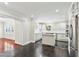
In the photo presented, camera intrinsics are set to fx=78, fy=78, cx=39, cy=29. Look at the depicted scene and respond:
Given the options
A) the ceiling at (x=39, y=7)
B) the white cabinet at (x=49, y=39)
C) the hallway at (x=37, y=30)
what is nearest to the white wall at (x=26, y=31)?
the hallway at (x=37, y=30)

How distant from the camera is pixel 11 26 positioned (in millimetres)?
8453

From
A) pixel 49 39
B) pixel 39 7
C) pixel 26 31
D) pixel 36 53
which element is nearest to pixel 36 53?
pixel 36 53

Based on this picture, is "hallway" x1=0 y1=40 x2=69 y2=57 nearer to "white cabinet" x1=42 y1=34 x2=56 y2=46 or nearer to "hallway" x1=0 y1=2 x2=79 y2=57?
"hallway" x1=0 y1=2 x2=79 y2=57

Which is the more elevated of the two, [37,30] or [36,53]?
[37,30]

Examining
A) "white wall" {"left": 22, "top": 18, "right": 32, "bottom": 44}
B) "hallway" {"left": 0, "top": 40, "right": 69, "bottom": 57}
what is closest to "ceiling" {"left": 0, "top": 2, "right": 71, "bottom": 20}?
"white wall" {"left": 22, "top": 18, "right": 32, "bottom": 44}

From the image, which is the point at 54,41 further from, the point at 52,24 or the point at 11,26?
the point at 11,26

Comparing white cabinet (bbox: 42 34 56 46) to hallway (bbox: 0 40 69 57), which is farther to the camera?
white cabinet (bbox: 42 34 56 46)

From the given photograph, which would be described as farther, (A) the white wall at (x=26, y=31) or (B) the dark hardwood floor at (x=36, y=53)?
(A) the white wall at (x=26, y=31)

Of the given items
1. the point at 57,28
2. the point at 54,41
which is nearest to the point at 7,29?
the point at 54,41

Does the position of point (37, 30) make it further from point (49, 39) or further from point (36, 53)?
point (36, 53)

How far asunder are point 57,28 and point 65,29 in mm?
452

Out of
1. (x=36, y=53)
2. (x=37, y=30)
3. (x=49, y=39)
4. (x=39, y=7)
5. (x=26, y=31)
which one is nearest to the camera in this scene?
(x=39, y=7)

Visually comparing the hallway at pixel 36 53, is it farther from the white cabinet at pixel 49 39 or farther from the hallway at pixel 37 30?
the white cabinet at pixel 49 39

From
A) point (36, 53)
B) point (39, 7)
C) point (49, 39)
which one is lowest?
point (36, 53)
